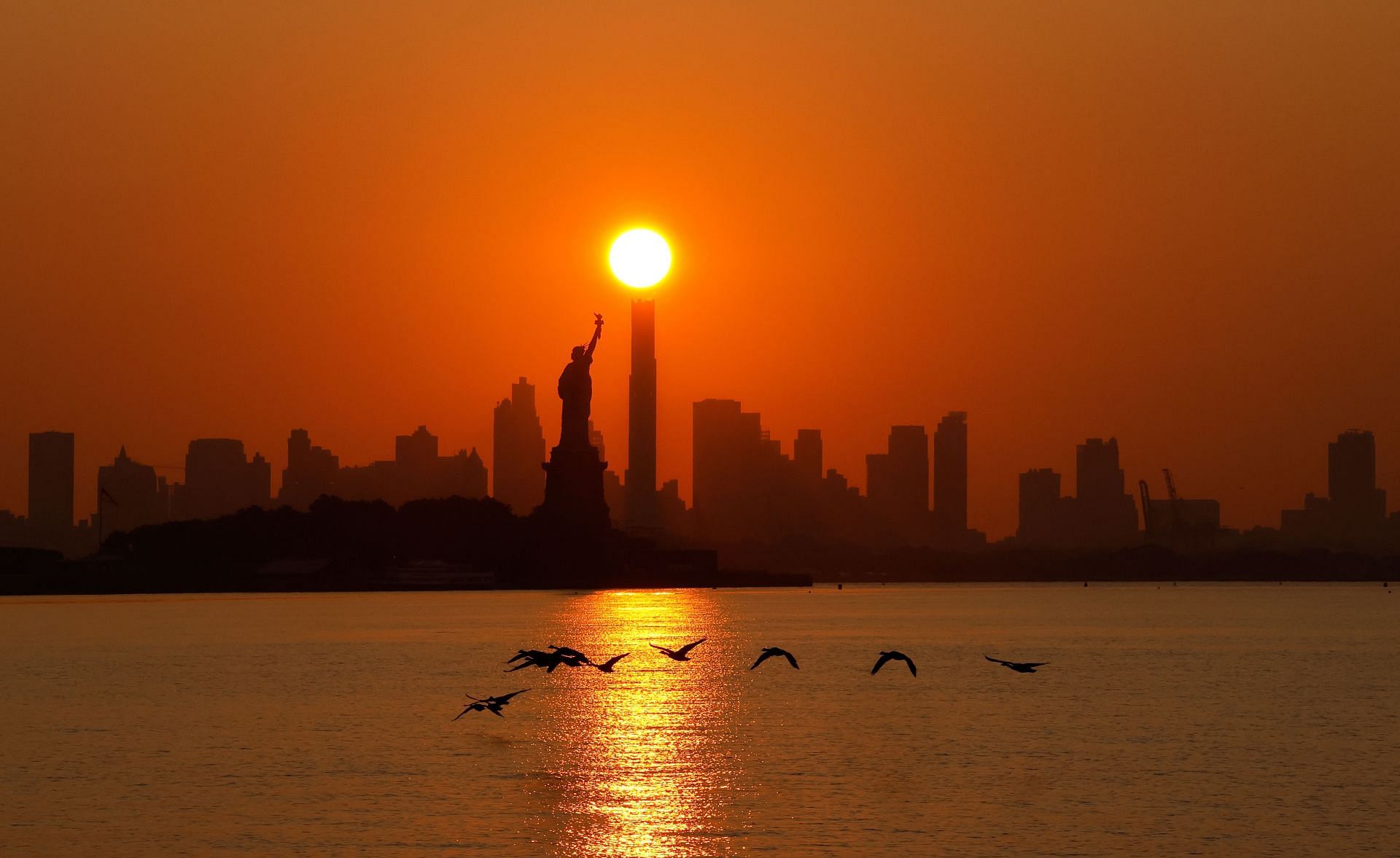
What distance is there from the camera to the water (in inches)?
1551

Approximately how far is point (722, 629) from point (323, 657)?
49.9 m

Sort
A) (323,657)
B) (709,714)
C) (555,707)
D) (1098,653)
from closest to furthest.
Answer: (709,714)
(555,707)
(323,657)
(1098,653)

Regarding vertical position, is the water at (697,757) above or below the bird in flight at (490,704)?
below

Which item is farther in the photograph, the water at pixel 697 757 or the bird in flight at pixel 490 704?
the bird in flight at pixel 490 704

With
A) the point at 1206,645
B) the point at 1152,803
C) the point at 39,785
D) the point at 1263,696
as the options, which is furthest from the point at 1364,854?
the point at 1206,645

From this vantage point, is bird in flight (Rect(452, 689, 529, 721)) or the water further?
bird in flight (Rect(452, 689, 529, 721))

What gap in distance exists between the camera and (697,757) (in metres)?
53.1

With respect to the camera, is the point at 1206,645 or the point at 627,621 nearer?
the point at 1206,645

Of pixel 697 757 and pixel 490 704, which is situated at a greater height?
pixel 490 704

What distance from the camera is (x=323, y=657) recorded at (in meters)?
109

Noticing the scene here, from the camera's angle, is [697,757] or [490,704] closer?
[490,704]

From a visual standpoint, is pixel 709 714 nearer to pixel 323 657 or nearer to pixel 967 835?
pixel 967 835

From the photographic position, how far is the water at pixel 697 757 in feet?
129

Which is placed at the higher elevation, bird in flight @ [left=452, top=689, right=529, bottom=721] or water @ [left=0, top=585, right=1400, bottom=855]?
bird in flight @ [left=452, top=689, right=529, bottom=721]
